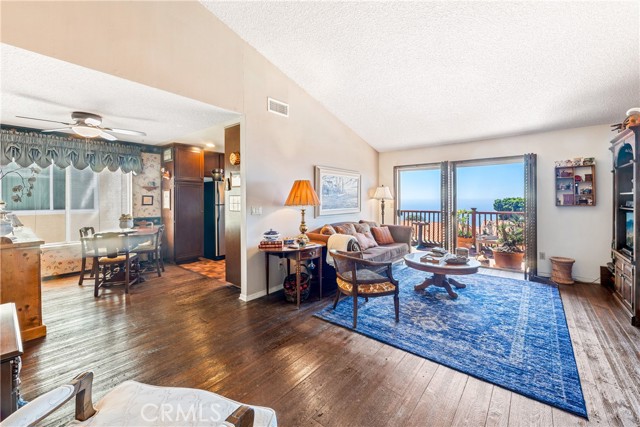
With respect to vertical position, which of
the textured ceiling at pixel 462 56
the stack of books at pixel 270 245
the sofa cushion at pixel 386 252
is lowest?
the sofa cushion at pixel 386 252

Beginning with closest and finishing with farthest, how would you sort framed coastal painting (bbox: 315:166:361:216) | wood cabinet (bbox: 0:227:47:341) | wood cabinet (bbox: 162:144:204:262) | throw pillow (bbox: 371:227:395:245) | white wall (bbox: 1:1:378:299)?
1. white wall (bbox: 1:1:378:299)
2. wood cabinet (bbox: 0:227:47:341)
3. framed coastal painting (bbox: 315:166:361:216)
4. throw pillow (bbox: 371:227:395:245)
5. wood cabinet (bbox: 162:144:204:262)

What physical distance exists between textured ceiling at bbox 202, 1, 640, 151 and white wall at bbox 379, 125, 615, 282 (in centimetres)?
24

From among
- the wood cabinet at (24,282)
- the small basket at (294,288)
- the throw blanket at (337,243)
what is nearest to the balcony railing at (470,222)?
the throw blanket at (337,243)

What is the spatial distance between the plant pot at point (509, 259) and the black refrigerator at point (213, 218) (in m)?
5.65

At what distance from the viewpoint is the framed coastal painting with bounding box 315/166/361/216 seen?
467 centimetres

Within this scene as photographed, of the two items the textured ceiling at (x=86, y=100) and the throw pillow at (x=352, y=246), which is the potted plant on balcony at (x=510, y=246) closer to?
the throw pillow at (x=352, y=246)

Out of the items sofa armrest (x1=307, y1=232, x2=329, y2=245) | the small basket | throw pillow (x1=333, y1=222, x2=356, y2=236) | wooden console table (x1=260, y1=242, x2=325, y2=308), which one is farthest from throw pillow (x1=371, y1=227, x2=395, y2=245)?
the small basket

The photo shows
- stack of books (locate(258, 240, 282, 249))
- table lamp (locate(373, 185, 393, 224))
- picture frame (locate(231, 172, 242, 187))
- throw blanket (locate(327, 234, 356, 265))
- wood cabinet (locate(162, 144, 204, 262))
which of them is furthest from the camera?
table lamp (locate(373, 185, 393, 224))

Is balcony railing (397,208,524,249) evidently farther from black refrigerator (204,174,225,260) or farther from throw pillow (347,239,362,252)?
black refrigerator (204,174,225,260)

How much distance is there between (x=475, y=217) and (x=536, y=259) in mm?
1613

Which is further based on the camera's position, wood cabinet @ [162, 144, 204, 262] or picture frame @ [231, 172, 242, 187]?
wood cabinet @ [162, 144, 204, 262]

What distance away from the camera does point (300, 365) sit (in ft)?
7.04

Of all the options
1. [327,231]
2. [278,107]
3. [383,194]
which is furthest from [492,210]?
[278,107]

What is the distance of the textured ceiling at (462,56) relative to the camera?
2.53 m
